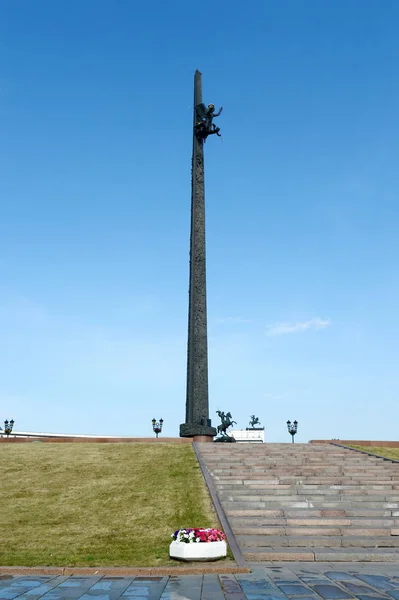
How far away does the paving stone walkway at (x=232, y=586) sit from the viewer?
314 inches

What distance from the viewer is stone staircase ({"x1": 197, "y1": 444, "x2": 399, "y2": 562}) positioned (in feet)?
38.6

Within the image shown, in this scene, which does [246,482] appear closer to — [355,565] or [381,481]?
[381,481]

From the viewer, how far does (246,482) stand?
1681 centimetres

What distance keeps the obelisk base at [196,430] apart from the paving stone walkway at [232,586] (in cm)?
1824

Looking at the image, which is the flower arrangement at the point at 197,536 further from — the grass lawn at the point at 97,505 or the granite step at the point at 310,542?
the granite step at the point at 310,542

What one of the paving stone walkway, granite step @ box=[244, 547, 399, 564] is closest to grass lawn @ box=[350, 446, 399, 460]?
granite step @ box=[244, 547, 399, 564]

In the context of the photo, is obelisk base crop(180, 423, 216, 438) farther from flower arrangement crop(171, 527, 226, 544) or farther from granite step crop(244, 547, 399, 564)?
flower arrangement crop(171, 527, 226, 544)

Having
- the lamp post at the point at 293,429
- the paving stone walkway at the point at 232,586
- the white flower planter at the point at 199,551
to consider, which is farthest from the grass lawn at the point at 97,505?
the lamp post at the point at 293,429

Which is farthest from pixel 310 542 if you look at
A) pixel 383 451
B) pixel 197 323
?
pixel 197 323

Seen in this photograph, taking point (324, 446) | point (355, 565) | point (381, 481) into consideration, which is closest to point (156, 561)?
point (355, 565)

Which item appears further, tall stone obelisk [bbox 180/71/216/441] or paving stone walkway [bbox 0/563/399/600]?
tall stone obelisk [bbox 180/71/216/441]

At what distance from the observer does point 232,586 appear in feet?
28.3

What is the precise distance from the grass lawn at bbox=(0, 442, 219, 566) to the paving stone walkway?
4.16ft

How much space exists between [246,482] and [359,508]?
3.79 meters
